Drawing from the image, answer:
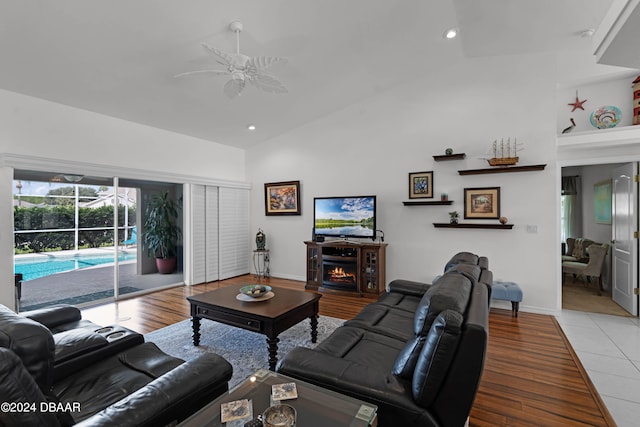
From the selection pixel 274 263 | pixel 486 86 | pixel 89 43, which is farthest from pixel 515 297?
pixel 89 43

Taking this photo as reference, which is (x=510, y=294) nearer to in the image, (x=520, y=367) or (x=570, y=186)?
(x=520, y=367)

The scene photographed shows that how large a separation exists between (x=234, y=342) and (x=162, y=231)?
3354mm

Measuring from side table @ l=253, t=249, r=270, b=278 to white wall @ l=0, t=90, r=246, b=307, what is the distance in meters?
1.87

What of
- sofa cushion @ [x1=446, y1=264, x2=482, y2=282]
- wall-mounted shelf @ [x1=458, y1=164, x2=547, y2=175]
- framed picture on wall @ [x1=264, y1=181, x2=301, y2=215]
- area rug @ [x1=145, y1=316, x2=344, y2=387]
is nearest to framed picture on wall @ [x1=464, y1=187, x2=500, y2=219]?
wall-mounted shelf @ [x1=458, y1=164, x2=547, y2=175]

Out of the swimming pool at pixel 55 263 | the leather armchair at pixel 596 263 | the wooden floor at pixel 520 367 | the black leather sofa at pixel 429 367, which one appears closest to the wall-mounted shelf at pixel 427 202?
the wooden floor at pixel 520 367

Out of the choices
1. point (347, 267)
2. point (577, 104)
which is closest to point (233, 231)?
point (347, 267)

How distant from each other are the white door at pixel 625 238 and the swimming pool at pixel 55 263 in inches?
291

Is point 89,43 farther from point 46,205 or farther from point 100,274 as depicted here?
point 100,274

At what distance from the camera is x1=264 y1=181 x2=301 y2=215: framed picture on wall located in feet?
19.7

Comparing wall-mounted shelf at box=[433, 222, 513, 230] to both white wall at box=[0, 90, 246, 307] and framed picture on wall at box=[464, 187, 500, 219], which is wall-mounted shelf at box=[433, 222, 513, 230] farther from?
white wall at box=[0, 90, 246, 307]

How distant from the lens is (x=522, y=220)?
4.19 m

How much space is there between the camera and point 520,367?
2.71 metres

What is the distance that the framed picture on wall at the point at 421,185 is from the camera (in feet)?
15.6

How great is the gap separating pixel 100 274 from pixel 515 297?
624 centimetres
